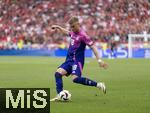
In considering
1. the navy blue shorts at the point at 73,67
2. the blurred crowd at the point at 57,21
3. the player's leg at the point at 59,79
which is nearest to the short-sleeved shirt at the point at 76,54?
the navy blue shorts at the point at 73,67

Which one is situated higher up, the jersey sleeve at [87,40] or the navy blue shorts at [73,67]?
the jersey sleeve at [87,40]

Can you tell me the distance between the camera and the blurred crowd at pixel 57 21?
57188 millimetres

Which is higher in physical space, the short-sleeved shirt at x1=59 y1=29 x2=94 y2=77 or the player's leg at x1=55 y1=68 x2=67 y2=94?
the short-sleeved shirt at x1=59 y1=29 x2=94 y2=77

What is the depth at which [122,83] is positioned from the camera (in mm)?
22375

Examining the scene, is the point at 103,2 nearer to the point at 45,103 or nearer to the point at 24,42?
the point at 24,42

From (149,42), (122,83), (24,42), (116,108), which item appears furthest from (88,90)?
(24,42)

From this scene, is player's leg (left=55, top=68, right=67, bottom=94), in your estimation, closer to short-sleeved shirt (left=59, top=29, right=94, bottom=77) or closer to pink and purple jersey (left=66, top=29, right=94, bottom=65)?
short-sleeved shirt (left=59, top=29, right=94, bottom=77)

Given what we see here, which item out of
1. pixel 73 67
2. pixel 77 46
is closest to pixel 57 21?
pixel 77 46

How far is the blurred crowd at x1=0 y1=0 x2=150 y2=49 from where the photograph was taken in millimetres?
57188

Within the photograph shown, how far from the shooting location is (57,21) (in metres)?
59.0

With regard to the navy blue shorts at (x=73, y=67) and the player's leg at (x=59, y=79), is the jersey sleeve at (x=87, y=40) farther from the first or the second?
the player's leg at (x=59, y=79)

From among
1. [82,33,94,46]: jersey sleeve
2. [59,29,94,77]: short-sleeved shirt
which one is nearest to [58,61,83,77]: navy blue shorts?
[59,29,94,77]: short-sleeved shirt

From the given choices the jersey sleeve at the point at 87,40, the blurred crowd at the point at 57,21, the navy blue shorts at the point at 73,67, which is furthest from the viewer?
the blurred crowd at the point at 57,21

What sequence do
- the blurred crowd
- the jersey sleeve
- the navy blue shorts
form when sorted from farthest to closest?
the blurred crowd → the navy blue shorts → the jersey sleeve
